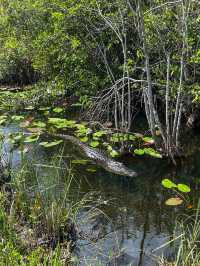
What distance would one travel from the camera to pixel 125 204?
19.7ft

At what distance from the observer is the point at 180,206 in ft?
19.1

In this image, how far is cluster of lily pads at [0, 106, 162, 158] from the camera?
7.93 meters

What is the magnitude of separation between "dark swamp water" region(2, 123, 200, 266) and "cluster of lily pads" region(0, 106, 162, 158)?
0.23 metres

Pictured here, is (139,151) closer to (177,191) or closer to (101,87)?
(177,191)

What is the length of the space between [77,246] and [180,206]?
1.76 metres

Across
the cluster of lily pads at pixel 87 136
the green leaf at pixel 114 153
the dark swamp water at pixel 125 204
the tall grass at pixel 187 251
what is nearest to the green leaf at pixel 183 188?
the dark swamp water at pixel 125 204

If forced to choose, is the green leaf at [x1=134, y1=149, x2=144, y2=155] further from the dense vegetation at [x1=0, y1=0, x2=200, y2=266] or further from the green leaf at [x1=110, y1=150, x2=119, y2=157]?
the green leaf at [x1=110, y1=150, x2=119, y2=157]

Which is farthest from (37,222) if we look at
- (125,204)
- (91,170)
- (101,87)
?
(101,87)

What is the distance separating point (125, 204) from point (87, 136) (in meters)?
3.15

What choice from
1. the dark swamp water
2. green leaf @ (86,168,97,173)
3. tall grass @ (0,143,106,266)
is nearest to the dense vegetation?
tall grass @ (0,143,106,266)

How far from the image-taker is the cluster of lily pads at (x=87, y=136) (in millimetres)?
7930

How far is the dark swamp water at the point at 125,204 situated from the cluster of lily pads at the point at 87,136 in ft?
0.75

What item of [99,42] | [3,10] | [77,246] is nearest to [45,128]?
[99,42]

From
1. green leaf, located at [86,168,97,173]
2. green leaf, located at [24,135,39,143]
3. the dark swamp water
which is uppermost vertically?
green leaf, located at [24,135,39,143]
